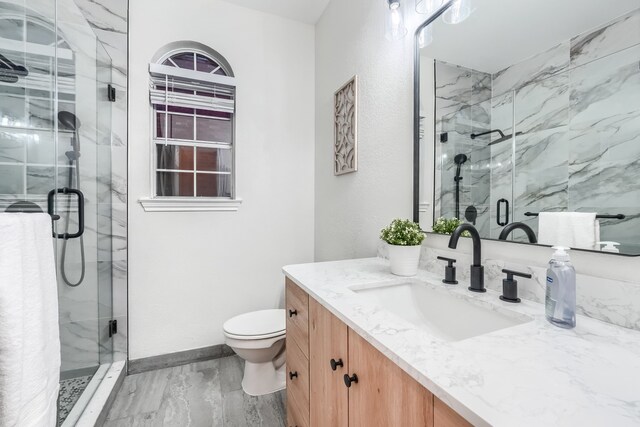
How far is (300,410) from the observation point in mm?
1189

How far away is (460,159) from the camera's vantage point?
1.16 meters

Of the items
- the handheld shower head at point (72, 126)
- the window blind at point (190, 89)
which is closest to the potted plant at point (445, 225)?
the window blind at point (190, 89)

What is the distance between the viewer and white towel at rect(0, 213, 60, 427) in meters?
0.75

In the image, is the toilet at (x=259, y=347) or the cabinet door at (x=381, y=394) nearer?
the cabinet door at (x=381, y=394)

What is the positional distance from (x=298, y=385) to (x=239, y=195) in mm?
1454

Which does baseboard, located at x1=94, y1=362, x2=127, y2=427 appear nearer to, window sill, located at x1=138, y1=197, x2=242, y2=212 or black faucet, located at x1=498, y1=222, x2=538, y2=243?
window sill, located at x1=138, y1=197, x2=242, y2=212

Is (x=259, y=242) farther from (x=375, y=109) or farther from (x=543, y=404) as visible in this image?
(x=543, y=404)

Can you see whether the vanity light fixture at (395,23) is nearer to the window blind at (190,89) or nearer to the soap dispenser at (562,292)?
the soap dispenser at (562,292)

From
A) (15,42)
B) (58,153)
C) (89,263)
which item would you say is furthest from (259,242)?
(15,42)

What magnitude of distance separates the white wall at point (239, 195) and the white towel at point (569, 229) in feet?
5.91

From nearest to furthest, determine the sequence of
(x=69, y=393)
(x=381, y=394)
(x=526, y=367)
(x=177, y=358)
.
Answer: (x=526, y=367)
(x=381, y=394)
(x=69, y=393)
(x=177, y=358)

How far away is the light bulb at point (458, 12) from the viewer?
3.59ft

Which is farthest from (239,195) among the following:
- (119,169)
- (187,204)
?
(119,169)

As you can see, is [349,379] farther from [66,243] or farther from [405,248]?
[66,243]
